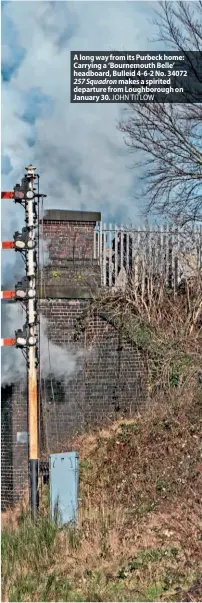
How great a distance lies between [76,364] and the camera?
514 inches

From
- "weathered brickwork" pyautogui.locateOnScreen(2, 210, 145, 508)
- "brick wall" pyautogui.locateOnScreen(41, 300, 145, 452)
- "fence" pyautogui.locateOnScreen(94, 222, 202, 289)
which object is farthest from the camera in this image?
"fence" pyautogui.locateOnScreen(94, 222, 202, 289)

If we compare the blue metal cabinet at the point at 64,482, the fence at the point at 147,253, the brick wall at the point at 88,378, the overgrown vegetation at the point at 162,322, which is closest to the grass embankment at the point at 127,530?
the blue metal cabinet at the point at 64,482

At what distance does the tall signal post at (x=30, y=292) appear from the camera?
9.77 metres

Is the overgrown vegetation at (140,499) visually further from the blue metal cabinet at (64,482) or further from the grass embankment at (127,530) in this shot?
the blue metal cabinet at (64,482)

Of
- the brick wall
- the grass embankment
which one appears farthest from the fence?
the grass embankment

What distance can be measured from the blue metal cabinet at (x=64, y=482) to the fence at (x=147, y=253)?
203 inches

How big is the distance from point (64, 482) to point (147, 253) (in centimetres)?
654

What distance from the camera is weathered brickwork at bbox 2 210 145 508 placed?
482 inches

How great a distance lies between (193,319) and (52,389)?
10.6 feet

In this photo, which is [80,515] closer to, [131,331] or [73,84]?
[131,331]

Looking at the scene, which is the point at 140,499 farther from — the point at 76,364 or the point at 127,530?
the point at 76,364

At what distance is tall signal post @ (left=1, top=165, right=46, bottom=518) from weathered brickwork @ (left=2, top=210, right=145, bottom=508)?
2396mm

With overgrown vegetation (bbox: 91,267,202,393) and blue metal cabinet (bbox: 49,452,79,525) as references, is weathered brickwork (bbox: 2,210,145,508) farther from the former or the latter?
blue metal cabinet (bbox: 49,452,79,525)

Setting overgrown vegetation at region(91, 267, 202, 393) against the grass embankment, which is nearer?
the grass embankment
